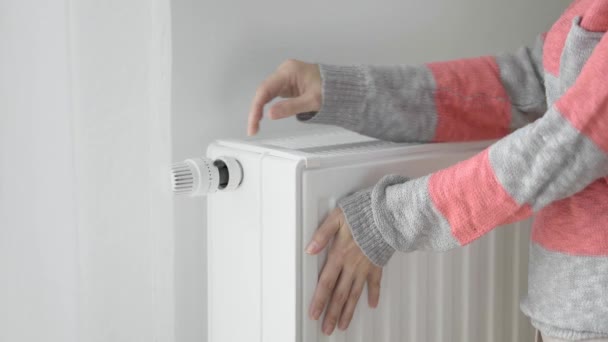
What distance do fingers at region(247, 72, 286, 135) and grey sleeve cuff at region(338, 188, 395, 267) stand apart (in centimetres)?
12

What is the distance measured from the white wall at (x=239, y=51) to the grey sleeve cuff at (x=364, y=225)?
20 cm

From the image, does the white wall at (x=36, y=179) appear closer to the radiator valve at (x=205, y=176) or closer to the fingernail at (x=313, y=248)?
the radiator valve at (x=205, y=176)

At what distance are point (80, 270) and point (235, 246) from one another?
16 centimetres

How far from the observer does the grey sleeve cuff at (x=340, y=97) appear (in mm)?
824

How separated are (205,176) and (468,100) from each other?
30 cm

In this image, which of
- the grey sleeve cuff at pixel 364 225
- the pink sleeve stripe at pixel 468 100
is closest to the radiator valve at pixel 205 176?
the grey sleeve cuff at pixel 364 225

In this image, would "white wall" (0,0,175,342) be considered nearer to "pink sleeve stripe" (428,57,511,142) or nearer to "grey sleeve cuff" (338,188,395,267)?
"grey sleeve cuff" (338,188,395,267)

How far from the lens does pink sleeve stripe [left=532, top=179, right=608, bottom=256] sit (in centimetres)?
74

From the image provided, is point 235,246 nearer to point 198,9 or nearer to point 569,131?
point 198,9

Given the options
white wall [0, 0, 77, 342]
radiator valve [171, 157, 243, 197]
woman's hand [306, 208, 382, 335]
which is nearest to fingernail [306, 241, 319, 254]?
woman's hand [306, 208, 382, 335]

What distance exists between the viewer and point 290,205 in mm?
760

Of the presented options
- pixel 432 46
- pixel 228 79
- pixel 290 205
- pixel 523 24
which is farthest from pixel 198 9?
pixel 523 24

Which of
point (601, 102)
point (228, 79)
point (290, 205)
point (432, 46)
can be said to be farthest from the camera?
point (432, 46)

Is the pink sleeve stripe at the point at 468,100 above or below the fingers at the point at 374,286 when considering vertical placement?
above
